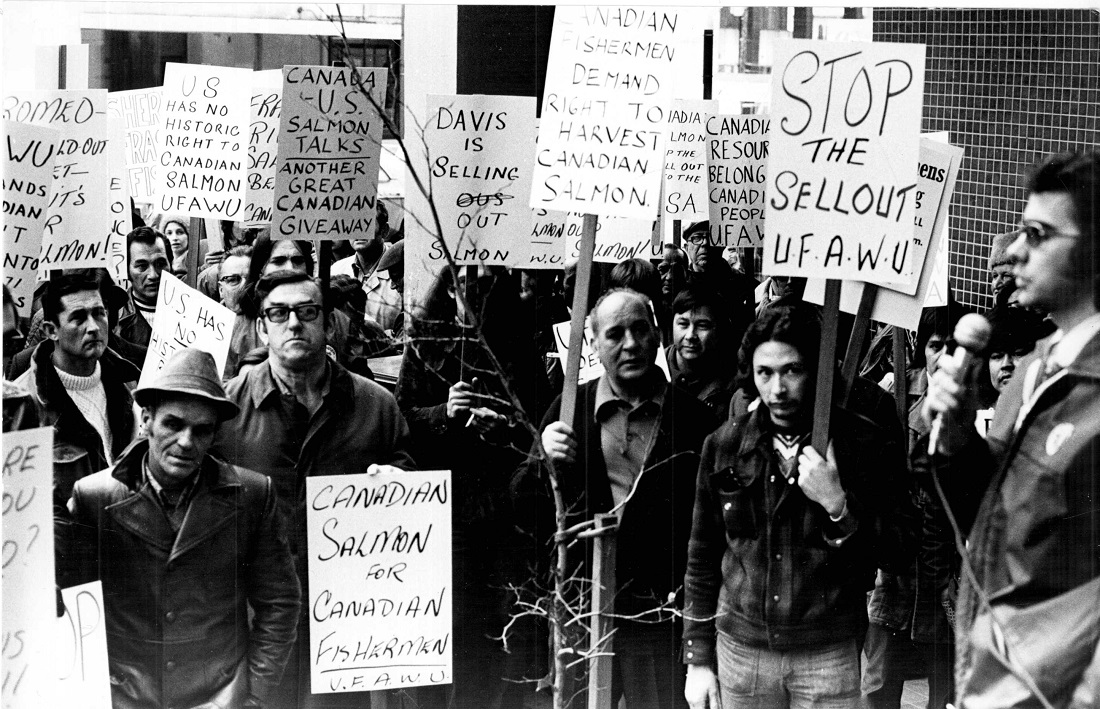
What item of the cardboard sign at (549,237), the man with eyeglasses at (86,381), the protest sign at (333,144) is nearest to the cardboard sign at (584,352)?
the cardboard sign at (549,237)

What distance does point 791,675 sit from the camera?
469cm

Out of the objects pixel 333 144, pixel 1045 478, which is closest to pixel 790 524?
pixel 1045 478

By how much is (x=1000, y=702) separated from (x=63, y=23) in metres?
3.32

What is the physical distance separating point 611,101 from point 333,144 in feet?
2.66

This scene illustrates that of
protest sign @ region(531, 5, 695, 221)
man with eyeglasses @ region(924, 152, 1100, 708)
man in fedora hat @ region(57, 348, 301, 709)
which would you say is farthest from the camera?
man in fedora hat @ region(57, 348, 301, 709)

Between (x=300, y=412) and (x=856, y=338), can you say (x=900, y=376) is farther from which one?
(x=300, y=412)

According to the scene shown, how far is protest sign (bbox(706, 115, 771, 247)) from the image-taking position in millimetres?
4676

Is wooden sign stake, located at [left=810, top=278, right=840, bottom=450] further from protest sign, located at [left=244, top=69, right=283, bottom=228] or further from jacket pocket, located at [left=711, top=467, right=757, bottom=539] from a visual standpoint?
Answer: protest sign, located at [left=244, top=69, right=283, bottom=228]

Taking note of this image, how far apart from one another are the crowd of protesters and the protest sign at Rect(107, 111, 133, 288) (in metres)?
0.05

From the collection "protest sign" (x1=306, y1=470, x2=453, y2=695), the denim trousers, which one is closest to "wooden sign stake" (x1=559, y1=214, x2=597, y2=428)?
"protest sign" (x1=306, y1=470, x2=453, y2=695)

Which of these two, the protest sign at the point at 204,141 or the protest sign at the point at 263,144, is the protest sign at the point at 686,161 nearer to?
the protest sign at the point at 263,144

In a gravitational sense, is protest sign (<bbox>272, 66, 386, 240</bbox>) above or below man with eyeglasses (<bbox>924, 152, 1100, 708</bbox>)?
above

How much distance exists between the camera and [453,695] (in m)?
4.87

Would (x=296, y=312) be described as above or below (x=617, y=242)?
below
